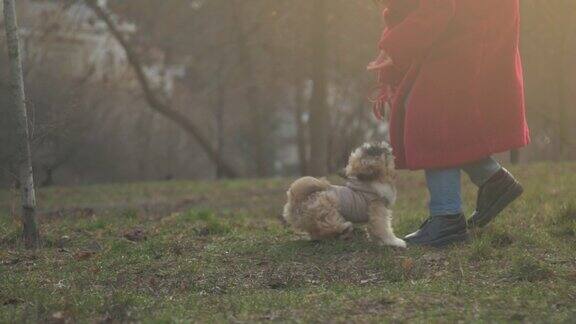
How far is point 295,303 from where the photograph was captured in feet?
13.8

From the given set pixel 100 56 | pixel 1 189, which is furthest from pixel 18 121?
pixel 100 56

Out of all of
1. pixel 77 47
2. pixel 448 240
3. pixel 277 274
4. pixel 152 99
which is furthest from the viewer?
pixel 77 47

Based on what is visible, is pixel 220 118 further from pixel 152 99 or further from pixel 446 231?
pixel 446 231

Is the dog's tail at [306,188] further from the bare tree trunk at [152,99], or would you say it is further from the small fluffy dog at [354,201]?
the bare tree trunk at [152,99]

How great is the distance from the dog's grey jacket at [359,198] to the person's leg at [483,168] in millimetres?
624

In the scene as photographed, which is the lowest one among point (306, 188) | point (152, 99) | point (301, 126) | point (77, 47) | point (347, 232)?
point (347, 232)

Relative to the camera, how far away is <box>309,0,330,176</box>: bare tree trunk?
660 inches

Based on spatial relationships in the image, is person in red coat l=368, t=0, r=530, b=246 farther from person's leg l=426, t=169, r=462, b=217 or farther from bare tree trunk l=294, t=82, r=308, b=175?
bare tree trunk l=294, t=82, r=308, b=175

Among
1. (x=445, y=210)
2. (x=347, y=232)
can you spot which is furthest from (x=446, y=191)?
(x=347, y=232)

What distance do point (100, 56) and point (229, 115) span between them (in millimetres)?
5588

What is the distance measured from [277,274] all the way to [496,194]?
196 cm

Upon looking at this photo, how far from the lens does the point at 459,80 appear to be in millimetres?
5602

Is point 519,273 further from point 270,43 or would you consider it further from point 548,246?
point 270,43

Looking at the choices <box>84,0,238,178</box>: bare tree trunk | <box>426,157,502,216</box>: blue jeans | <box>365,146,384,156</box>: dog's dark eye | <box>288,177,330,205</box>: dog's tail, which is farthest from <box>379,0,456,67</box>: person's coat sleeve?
<box>84,0,238,178</box>: bare tree trunk
